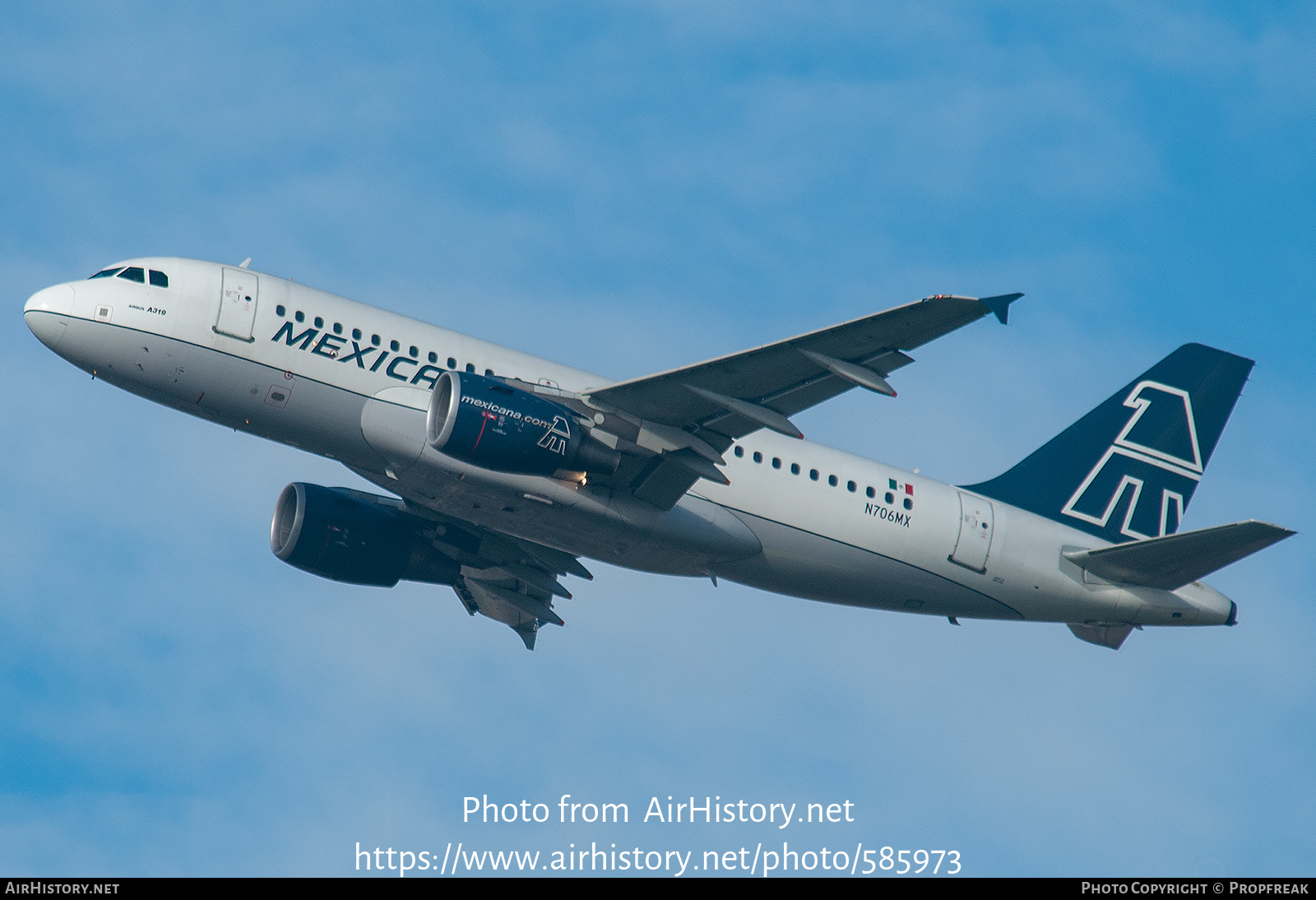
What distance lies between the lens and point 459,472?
32281 mm

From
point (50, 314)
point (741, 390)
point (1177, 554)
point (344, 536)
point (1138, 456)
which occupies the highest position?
point (1138, 456)

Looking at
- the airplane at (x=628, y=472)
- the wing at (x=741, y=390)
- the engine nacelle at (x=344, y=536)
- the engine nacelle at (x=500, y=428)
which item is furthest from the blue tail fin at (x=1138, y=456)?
the engine nacelle at (x=344, y=536)

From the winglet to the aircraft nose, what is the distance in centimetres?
1988

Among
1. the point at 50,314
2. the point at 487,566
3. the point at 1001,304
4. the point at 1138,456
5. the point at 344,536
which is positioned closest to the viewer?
the point at 1001,304

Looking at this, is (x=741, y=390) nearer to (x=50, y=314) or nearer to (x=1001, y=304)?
(x=1001, y=304)

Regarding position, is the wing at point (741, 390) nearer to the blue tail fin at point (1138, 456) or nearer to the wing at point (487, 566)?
the wing at point (487, 566)

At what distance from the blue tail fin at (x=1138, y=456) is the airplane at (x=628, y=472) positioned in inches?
3.2

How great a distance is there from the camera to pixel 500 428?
31141 millimetres

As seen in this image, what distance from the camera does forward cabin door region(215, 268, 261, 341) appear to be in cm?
3256

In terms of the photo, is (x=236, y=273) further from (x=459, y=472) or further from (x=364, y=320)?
(x=459, y=472)

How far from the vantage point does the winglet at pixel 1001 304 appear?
86.5 ft

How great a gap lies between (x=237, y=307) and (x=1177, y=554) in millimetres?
23057

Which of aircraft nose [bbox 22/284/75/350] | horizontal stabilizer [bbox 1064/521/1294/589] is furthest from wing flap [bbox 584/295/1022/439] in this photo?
aircraft nose [bbox 22/284/75/350]

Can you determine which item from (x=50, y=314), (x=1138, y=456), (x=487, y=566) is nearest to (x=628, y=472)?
(x=487, y=566)
